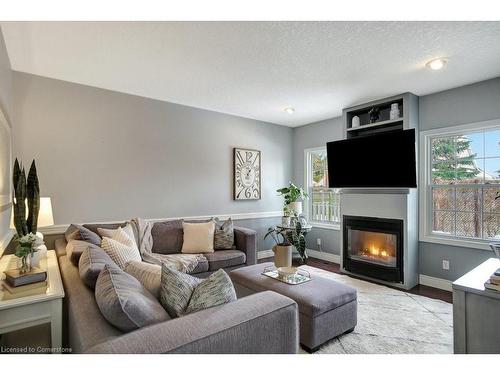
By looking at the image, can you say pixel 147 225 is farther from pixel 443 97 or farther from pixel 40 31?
pixel 443 97

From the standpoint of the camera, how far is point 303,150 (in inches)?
205

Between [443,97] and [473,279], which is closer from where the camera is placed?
[473,279]

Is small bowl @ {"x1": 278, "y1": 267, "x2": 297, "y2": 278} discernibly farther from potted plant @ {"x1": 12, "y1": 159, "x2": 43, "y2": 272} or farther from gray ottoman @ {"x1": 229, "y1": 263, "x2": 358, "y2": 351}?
potted plant @ {"x1": 12, "y1": 159, "x2": 43, "y2": 272}

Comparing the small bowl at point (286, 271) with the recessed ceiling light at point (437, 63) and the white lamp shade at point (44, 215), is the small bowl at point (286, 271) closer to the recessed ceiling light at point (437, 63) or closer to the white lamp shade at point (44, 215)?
the white lamp shade at point (44, 215)

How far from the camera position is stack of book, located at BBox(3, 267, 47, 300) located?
149 cm

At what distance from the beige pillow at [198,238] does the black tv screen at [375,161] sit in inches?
78.4

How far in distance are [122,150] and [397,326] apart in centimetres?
359

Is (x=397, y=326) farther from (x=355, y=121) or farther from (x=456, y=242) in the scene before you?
(x=355, y=121)

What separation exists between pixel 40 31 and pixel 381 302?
4051 millimetres

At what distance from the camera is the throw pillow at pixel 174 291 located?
1.30 m

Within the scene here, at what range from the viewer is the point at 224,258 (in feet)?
10.8

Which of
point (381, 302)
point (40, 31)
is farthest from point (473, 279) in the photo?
point (40, 31)

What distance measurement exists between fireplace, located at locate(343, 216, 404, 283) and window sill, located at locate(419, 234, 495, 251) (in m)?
0.39

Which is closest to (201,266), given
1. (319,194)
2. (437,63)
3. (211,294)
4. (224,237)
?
(224,237)
